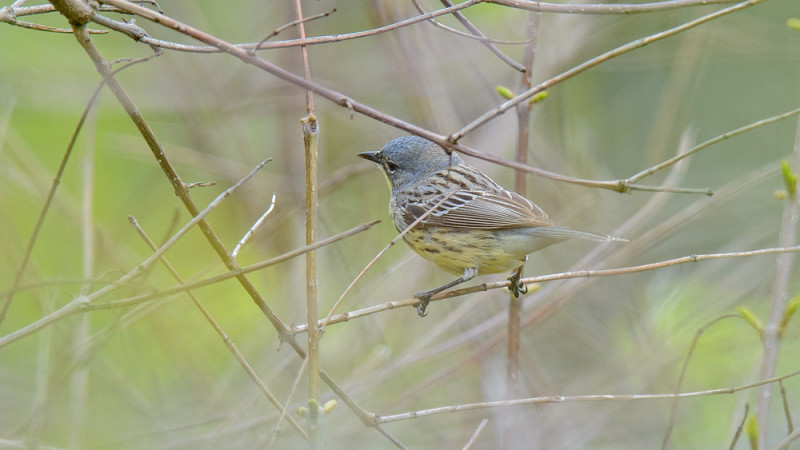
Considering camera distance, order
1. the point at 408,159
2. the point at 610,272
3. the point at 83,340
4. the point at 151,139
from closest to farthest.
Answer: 1. the point at 151,139
2. the point at 610,272
3. the point at 83,340
4. the point at 408,159

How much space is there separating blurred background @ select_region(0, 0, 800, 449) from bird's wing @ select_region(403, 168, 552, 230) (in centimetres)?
49

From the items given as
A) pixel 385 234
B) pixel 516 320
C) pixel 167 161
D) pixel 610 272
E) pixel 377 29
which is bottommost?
pixel 385 234

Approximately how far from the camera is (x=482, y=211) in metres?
4.53

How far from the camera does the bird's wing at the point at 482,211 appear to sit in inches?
168

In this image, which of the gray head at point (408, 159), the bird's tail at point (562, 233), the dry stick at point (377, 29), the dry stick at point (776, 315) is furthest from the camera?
the gray head at point (408, 159)

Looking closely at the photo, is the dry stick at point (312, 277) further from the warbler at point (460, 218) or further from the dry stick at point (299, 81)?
the warbler at point (460, 218)

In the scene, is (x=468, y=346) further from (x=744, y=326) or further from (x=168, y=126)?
(x=168, y=126)

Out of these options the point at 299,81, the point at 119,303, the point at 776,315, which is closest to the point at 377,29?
the point at 299,81

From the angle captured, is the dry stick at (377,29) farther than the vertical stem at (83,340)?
No

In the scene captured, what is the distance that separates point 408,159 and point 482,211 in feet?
2.79

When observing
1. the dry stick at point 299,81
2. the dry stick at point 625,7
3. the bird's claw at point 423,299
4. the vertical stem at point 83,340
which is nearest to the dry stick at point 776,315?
the dry stick at point 625,7

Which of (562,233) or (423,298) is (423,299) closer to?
(423,298)

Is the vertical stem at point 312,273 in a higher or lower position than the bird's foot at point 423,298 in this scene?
higher

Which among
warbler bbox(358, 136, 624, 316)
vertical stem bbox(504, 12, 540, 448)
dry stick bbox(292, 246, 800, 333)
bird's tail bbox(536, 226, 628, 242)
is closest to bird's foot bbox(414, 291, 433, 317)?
warbler bbox(358, 136, 624, 316)
